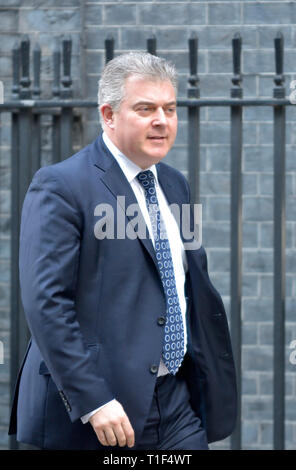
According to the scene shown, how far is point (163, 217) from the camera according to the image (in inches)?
118

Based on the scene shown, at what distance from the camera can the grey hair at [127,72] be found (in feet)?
9.28

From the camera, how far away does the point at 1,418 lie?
5395 millimetres

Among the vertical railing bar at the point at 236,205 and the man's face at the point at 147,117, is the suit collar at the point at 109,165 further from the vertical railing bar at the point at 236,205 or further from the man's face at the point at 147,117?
the vertical railing bar at the point at 236,205

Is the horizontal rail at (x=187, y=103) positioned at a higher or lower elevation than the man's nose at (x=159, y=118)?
higher

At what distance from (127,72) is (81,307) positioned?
27.7 inches

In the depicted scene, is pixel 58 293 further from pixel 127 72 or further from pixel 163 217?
pixel 127 72

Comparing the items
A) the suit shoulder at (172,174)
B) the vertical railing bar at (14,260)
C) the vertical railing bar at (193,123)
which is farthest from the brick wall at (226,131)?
the suit shoulder at (172,174)

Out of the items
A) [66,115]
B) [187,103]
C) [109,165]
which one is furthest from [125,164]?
[66,115]

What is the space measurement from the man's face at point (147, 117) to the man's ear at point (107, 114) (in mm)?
21

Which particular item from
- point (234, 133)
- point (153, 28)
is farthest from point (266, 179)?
point (234, 133)

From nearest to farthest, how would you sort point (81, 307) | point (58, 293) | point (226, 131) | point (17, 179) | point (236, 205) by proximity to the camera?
point (58, 293) → point (81, 307) → point (236, 205) → point (17, 179) → point (226, 131)
